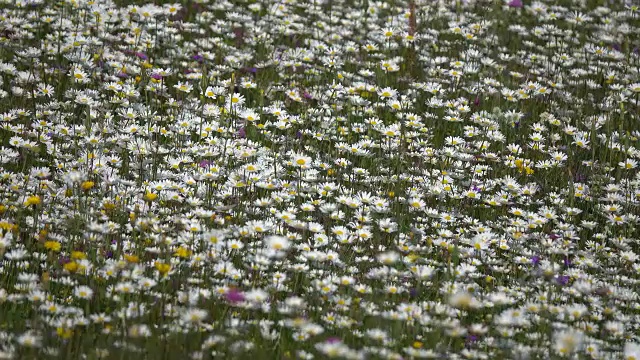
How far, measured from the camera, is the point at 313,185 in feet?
17.5

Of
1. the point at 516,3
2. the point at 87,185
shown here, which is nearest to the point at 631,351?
the point at 87,185

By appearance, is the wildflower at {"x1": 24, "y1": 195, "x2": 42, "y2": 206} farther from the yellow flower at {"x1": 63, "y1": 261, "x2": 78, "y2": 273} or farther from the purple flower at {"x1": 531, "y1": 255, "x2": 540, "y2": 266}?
the purple flower at {"x1": 531, "y1": 255, "x2": 540, "y2": 266}

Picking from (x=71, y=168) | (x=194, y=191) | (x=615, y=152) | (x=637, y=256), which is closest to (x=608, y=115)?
(x=615, y=152)

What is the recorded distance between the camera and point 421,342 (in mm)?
3822

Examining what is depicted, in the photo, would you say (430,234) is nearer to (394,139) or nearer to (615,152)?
(394,139)

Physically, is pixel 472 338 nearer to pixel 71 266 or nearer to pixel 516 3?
pixel 71 266

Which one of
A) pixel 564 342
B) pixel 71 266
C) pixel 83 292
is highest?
pixel 564 342

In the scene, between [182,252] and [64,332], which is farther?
[182,252]

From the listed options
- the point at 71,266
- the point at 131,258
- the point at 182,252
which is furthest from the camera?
the point at 182,252

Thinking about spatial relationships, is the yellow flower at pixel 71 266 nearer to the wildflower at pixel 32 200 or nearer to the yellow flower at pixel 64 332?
the yellow flower at pixel 64 332

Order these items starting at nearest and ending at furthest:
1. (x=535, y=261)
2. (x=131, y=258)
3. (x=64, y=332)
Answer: (x=64, y=332), (x=131, y=258), (x=535, y=261)

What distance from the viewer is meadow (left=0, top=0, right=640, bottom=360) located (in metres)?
3.83

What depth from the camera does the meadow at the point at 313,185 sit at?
383cm

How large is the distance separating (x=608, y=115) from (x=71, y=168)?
14.7ft
